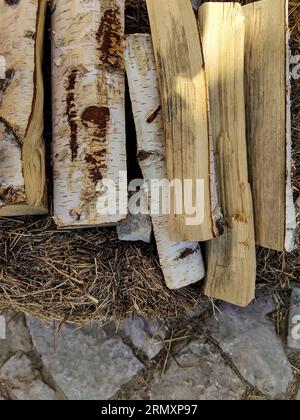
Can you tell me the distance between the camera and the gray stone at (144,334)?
6.30 ft

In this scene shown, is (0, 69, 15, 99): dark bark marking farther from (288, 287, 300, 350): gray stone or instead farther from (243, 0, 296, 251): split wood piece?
(288, 287, 300, 350): gray stone

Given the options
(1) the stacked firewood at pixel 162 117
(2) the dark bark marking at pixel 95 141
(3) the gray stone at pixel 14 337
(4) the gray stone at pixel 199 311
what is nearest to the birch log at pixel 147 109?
(1) the stacked firewood at pixel 162 117

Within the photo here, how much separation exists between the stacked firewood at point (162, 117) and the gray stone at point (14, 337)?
590 millimetres

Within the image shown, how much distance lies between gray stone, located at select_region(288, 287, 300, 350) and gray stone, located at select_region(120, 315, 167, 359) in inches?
18.1

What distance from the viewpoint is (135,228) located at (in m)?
1.56

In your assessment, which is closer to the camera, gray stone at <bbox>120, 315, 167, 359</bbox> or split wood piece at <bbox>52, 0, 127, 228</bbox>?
split wood piece at <bbox>52, 0, 127, 228</bbox>

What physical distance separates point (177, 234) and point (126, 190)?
189 mm

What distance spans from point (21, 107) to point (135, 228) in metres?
0.48

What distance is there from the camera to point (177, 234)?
1.44 metres

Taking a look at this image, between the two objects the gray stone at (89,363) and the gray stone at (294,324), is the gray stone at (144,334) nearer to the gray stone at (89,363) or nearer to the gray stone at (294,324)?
the gray stone at (89,363)

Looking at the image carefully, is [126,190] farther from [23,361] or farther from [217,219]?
[23,361]

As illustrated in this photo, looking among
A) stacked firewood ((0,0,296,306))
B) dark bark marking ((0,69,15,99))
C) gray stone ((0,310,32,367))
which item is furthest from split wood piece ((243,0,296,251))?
gray stone ((0,310,32,367))

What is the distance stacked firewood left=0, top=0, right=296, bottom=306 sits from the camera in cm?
142

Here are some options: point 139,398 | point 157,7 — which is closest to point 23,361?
point 139,398
